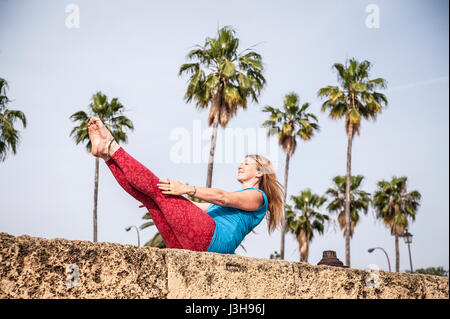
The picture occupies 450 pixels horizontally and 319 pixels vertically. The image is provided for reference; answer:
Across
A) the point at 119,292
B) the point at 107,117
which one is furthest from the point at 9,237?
the point at 107,117

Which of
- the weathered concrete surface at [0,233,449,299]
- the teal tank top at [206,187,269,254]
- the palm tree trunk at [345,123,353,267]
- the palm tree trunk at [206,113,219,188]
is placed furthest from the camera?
the palm tree trunk at [345,123,353,267]

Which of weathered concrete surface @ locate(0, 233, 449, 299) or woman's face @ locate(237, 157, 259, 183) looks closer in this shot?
weathered concrete surface @ locate(0, 233, 449, 299)

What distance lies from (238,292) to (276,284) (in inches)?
10.6

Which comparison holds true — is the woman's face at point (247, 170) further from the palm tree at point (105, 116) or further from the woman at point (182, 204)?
the palm tree at point (105, 116)

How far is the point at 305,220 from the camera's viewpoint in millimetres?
35344

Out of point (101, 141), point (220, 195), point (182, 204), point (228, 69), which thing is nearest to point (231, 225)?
point (220, 195)

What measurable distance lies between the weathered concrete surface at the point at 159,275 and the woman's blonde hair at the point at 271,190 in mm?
918

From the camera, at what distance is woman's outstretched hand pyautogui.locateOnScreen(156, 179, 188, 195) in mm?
2732

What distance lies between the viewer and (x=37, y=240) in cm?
180

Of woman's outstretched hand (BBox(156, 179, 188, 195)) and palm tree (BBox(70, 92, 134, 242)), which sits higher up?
palm tree (BBox(70, 92, 134, 242))

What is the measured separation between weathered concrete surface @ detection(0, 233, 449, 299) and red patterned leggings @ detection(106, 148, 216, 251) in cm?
52

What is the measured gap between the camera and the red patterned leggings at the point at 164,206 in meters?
2.71

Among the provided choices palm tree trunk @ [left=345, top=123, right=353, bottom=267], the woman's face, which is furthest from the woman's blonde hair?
palm tree trunk @ [left=345, top=123, right=353, bottom=267]

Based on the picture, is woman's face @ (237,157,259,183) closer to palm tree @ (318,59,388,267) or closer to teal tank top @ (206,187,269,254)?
teal tank top @ (206,187,269,254)
